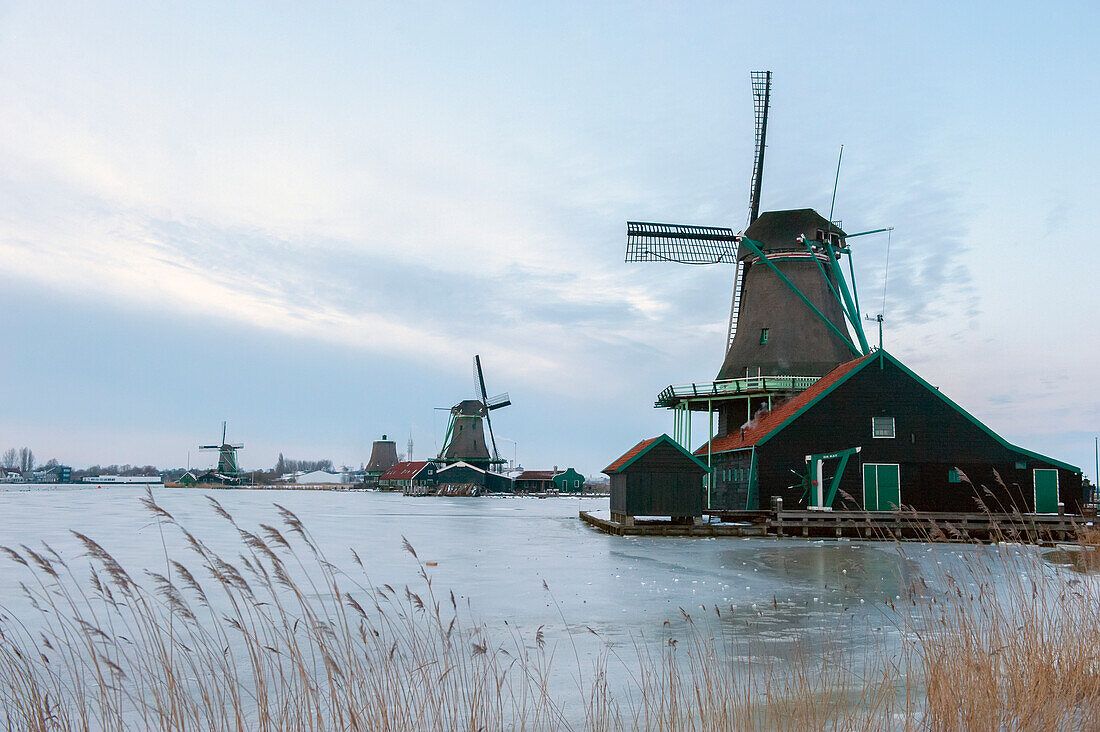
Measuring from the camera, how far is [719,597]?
1287cm

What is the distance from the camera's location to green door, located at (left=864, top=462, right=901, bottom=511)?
27406 millimetres

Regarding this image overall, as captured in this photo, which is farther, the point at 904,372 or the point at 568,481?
the point at 568,481

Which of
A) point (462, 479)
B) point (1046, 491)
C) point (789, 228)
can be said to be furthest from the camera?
point (462, 479)

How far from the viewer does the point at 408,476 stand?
105250mm

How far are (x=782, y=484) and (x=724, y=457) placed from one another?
5.57 meters

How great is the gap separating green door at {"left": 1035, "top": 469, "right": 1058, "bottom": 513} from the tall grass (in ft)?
51.9

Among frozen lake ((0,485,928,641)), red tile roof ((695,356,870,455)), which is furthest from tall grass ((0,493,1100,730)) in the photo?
red tile roof ((695,356,870,455))

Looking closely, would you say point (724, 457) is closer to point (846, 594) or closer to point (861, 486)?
point (861, 486)

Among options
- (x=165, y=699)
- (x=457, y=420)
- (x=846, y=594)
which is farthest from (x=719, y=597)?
(x=457, y=420)

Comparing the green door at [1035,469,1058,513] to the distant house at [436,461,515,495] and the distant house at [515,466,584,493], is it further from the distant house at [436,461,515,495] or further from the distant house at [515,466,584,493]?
the distant house at [515,466,584,493]

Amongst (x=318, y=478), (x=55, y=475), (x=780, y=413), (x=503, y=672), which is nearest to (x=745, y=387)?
(x=780, y=413)

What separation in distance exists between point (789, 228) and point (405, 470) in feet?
262

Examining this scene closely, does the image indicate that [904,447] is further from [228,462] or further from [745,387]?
[228,462]

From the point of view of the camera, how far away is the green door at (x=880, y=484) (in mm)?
27406
